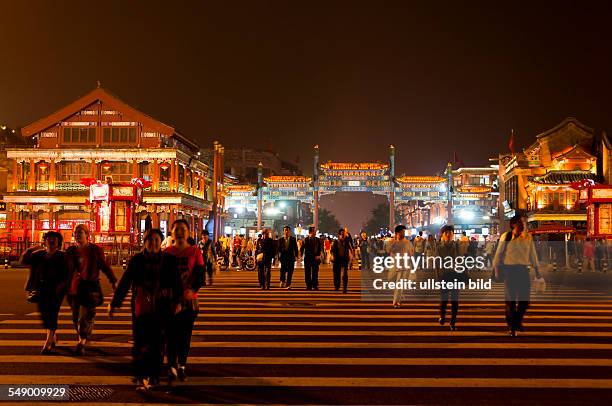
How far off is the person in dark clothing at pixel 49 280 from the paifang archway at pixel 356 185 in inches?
1999

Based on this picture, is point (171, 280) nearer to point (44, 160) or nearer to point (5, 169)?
point (44, 160)

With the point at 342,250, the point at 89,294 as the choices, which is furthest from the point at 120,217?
the point at 89,294

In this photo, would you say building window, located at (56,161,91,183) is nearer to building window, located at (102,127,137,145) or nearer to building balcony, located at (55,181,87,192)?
building balcony, located at (55,181,87,192)

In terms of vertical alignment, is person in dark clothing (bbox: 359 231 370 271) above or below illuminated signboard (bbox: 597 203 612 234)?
below

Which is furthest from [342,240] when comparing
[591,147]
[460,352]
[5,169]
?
[5,169]

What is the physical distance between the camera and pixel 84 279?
375 inches

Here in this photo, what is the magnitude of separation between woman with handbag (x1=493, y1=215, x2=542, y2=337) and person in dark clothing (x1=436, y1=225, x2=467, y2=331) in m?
0.80

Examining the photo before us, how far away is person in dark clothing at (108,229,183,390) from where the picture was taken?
6988 millimetres

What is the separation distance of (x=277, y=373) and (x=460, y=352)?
9.56 feet

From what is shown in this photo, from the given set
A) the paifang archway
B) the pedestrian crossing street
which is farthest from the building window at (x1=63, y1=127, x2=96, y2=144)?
the pedestrian crossing street

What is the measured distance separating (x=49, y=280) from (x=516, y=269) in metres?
7.44

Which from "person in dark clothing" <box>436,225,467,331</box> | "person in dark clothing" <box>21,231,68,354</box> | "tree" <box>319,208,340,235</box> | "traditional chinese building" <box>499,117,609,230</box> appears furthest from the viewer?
"tree" <box>319,208,340,235</box>

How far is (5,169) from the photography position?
58219 millimetres
